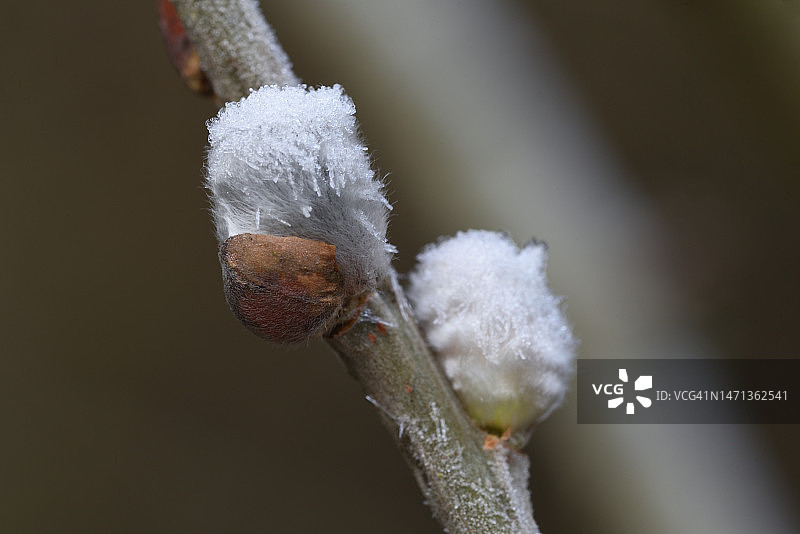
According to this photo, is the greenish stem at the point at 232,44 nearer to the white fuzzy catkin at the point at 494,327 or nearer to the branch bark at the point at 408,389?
the branch bark at the point at 408,389

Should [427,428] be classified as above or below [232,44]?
below

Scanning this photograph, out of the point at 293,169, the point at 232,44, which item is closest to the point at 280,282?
the point at 293,169

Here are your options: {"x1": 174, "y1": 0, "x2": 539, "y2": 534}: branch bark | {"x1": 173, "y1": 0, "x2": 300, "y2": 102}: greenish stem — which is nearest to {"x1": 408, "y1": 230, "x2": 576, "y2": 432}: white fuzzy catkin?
{"x1": 174, "y1": 0, "x2": 539, "y2": 534}: branch bark

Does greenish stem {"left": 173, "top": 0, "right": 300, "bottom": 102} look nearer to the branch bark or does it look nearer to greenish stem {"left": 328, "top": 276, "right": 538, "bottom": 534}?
the branch bark

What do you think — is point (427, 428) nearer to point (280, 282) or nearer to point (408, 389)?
point (408, 389)

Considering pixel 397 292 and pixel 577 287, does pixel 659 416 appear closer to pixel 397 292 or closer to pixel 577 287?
pixel 577 287
